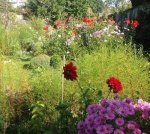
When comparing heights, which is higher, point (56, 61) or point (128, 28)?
point (128, 28)

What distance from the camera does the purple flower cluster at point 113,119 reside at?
12.7ft

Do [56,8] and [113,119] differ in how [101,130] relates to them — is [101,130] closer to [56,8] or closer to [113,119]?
[113,119]

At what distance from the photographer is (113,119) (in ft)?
13.1

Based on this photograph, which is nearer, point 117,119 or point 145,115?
point 117,119

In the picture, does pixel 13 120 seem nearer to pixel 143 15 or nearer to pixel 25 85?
pixel 25 85

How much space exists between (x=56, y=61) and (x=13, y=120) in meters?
5.05

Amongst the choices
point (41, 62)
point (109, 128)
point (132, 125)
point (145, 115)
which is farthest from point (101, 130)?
point (41, 62)

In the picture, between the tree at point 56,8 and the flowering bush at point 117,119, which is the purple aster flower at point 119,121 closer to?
the flowering bush at point 117,119

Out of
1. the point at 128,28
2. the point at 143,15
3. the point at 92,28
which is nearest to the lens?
the point at 143,15

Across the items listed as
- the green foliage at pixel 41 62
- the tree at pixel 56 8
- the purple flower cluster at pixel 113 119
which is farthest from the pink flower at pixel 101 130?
the tree at pixel 56 8

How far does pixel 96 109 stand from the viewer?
412 centimetres

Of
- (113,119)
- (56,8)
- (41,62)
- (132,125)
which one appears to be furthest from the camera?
(56,8)

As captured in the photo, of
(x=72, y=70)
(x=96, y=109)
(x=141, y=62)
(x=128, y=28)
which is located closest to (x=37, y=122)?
(x=72, y=70)

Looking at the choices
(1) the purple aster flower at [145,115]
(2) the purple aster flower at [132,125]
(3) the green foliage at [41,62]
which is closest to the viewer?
(2) the purple aster flower at [132,125]
